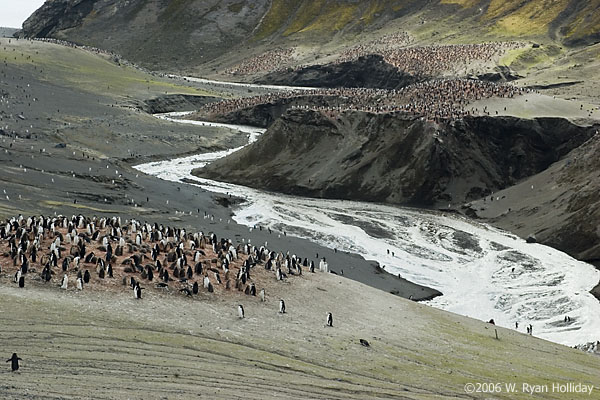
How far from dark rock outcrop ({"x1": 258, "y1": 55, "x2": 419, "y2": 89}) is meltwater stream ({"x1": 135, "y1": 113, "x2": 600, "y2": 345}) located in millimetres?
92318

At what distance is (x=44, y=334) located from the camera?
2445 cm

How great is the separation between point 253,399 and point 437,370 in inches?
324

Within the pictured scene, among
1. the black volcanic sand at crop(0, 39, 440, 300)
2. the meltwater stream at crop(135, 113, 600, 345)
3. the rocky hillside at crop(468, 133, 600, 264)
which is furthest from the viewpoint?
the rocky hillside at crop(468, 133, 600, 264)

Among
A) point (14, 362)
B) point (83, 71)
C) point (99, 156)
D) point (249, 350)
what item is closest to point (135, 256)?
point (249, 350)

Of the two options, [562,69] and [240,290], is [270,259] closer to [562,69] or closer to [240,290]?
[240,290]

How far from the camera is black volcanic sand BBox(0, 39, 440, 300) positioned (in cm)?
5456

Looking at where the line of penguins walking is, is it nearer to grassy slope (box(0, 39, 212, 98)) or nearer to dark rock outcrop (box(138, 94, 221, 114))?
grassy slope (box(0, 39, 212, 98))

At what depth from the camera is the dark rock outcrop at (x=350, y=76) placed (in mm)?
164125

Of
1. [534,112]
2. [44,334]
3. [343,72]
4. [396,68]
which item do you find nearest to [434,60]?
[396,68]

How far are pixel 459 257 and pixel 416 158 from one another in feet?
64.3

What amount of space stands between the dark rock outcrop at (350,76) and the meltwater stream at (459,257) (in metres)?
92.3

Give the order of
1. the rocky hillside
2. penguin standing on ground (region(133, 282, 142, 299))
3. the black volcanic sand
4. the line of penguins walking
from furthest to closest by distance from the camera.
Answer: the rocky hillside
the black volcanic sand
the line of penguins walking
penguin standing on ground (region(133, 282, 142, 299))
